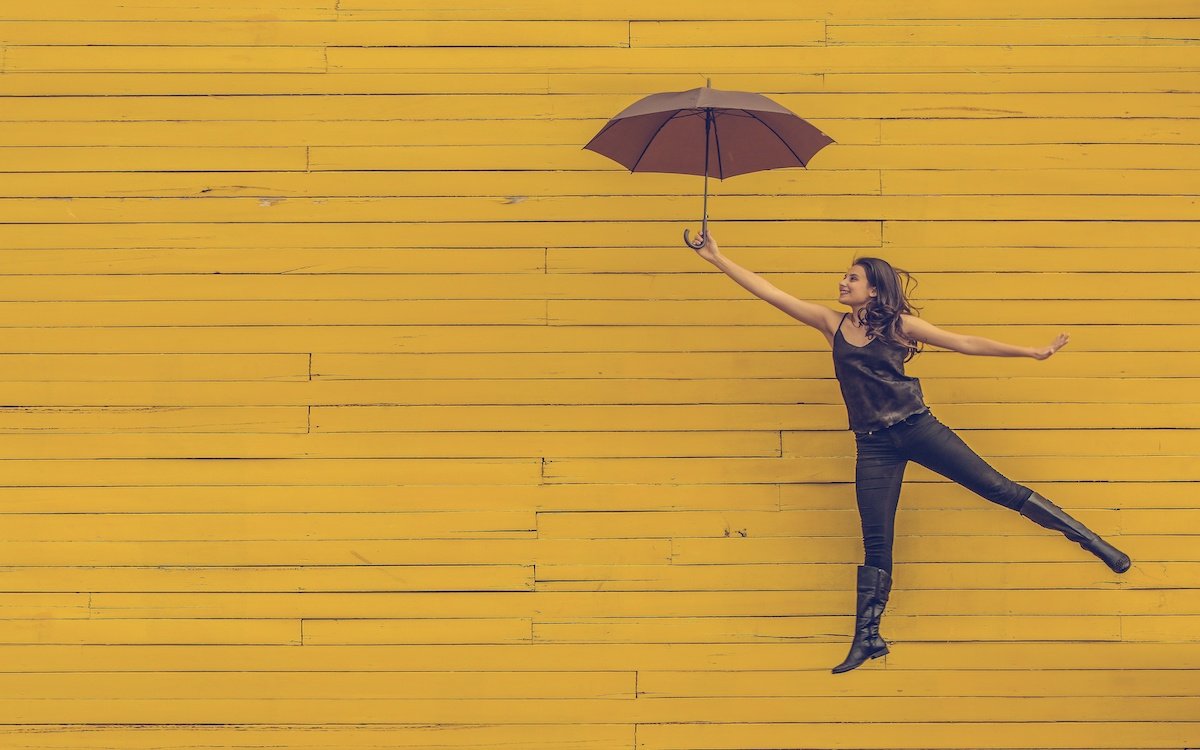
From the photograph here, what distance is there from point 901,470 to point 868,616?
627mm

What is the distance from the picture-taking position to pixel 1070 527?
4.38 metres

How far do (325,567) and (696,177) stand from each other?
2.43m

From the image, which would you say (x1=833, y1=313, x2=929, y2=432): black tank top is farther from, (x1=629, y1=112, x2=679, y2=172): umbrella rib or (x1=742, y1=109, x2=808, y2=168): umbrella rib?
(x1=629, y1=112, x2=679, y2=172): umbrella rib

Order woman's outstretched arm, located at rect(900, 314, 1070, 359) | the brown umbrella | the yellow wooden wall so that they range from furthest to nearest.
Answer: the yellow wooden wall, the brown umbrella, woman's outstretched arm, located at rect(900, 314, 1070, 359)

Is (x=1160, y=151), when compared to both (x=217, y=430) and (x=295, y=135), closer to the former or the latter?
(x=295, y=135)

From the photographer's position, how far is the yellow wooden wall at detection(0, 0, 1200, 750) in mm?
4762

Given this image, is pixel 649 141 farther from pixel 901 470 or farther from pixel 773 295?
pixel 901 470

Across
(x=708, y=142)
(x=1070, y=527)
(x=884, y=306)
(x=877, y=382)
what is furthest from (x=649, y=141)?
→ (x=1070, y=527)

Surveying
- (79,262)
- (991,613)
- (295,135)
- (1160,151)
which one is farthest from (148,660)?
(1160,151)

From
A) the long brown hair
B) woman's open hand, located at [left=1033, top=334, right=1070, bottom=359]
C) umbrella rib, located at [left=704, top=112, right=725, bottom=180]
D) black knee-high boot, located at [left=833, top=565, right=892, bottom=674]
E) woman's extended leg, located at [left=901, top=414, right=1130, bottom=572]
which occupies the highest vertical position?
umbrella rib, located at [left=704, top=112, right=725, bottom=180]

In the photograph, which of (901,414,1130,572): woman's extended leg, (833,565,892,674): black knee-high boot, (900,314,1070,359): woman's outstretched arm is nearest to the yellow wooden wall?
(833,565,892,674): black knee-high boot

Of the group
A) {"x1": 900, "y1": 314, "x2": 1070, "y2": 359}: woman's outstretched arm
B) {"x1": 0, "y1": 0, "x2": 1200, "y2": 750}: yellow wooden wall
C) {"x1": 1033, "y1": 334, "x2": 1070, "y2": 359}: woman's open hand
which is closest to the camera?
{"x1": 1033, "y1": 334, "x2": 1070, "y2": 359}: woman's open hand

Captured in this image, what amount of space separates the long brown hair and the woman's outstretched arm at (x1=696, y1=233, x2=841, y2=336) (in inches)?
5.8

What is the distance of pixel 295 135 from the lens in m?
4.85
